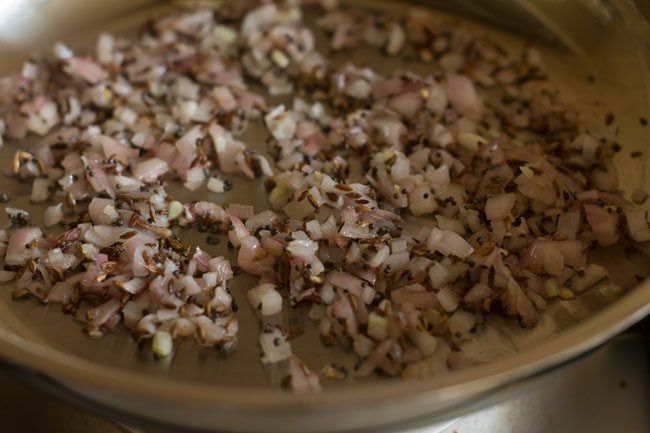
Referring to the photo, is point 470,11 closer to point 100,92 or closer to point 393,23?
point 393,23

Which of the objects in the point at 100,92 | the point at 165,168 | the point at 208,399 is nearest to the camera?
the point at 208,399

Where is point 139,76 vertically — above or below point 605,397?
above

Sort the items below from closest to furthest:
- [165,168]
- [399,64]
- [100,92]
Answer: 1. [165,168]
2. [100,92]
3. [399,64]

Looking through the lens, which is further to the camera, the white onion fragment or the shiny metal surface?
the white onion fragment

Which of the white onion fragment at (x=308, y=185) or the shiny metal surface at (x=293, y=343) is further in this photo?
the white onion fragment at (x=308, y=185)

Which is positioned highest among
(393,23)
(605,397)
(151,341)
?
(393,23)

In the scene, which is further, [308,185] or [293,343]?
[308,185]

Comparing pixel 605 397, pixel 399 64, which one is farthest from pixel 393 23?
pixel 605 397

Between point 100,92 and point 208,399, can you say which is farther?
point 100,92
